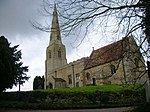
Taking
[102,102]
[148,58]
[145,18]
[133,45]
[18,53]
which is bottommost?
[102,102]

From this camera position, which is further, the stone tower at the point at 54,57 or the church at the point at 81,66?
the stone tower at the point at 54,57

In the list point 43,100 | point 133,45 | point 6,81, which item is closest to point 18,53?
point 6,81

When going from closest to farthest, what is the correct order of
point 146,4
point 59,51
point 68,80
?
point 146,4 < point 68,80 < point 59,51

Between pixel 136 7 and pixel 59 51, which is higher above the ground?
pixel 59 51

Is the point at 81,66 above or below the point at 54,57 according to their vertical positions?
below

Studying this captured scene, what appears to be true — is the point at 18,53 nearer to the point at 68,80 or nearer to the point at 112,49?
the point at 68,80

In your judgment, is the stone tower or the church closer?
the church

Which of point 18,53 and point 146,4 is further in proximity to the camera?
point 18,53

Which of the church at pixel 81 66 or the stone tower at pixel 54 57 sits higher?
the stone tower at pixel 54 57

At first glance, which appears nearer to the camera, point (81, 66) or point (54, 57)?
point (81, 66)

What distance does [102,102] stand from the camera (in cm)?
2189

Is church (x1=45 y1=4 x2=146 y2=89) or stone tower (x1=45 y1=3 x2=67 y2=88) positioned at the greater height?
stone tower (x1=45 y1=3 x2=67 y2=88)

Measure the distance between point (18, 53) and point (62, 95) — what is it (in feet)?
92.9

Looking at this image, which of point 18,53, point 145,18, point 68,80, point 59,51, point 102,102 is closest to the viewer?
point 145,18
